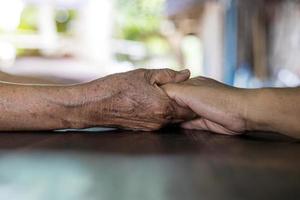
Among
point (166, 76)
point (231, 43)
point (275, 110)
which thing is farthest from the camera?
point (231, 43)

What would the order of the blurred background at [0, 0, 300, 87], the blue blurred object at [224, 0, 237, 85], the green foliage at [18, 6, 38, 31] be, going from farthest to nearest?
the green foliage at [18, 6, 38, 31], the blue blurred object at [224, 0, 237, 85], the blurred background at [0, 0, 300, 87]

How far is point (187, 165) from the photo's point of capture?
75 centimetres

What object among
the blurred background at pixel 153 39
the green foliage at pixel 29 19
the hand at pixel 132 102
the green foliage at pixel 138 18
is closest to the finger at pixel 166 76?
the hand at pixel 132 102

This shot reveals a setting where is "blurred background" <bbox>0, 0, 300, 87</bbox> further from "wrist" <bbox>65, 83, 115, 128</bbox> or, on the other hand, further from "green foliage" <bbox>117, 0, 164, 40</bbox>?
"wrist" <bbox>65, 83, 115, 128</bbox>

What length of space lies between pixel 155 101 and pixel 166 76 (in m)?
0.08

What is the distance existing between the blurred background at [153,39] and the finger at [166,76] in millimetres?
448

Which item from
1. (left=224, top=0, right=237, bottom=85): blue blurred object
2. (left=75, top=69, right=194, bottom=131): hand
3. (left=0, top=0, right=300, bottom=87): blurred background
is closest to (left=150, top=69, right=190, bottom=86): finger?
(left=75, top=69, right=194, bottom=131): hand

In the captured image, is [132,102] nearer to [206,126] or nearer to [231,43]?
[206,126]

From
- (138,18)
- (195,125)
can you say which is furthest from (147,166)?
(138,18)

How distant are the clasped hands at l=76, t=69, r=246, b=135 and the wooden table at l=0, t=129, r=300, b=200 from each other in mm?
38

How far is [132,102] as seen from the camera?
1040 millimetres

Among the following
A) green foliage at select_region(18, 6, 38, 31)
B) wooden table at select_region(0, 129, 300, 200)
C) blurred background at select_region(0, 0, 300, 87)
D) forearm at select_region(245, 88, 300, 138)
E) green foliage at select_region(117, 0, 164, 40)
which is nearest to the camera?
wooden table at select_region(0, 129, 300, 200)

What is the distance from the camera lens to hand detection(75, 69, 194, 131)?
1022mm

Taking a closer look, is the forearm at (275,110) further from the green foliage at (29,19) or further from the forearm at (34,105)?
the green foliage at (29,19)
